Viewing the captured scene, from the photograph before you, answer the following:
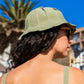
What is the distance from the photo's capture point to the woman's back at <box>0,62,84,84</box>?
1.47 m

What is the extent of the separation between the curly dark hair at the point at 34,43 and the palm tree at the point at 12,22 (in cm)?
1543

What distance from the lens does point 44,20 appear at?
1770 mm

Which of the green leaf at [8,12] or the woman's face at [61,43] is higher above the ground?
the green leaf at [8,12]

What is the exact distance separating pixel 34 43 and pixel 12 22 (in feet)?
54.9

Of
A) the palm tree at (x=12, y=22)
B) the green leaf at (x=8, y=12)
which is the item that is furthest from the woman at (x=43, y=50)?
the green leaf at (x=8, y=12)

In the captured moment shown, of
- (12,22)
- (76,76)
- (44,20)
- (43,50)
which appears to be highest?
(12,22)

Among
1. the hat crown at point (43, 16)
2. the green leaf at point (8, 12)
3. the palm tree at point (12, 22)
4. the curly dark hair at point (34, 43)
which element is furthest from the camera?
the green leaf at point (8, 12)

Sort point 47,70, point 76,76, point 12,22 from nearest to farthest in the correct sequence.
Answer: point 76,76 < point 47,70 < point 12,22

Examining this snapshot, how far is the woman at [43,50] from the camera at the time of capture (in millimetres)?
1521

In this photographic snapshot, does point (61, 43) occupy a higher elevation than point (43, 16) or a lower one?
lower

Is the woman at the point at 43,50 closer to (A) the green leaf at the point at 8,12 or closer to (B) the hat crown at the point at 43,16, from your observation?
(B) the hat crown at the point at 43,16

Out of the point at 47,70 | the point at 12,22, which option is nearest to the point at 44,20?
the point at 47,70

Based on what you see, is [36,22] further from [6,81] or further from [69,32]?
[6,81]

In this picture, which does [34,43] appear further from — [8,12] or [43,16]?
[8,12]
